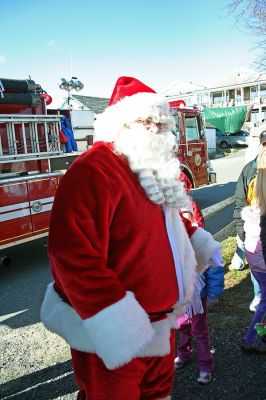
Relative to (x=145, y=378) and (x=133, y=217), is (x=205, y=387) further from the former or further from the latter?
(x=133, y=217)

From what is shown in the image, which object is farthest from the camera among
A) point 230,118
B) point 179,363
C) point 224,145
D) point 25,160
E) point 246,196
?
point 230,118

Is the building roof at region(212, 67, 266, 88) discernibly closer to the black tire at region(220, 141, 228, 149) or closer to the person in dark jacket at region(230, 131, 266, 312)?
the black tire at region(220, 141, 228, 149)

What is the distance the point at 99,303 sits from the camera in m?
1.41

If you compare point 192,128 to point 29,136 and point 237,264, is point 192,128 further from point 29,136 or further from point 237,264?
point 237,264

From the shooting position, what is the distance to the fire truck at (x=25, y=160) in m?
5.19

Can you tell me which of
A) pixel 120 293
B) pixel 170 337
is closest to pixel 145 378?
pixel 170 337

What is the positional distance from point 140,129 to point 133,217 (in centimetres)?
44

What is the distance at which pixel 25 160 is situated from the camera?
17.9 feet

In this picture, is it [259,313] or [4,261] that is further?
[4,261]

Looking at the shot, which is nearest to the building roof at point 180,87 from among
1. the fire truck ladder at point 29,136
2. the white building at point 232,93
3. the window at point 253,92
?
the white building at point 232,93

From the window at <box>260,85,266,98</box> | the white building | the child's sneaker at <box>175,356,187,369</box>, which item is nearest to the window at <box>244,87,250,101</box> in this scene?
the white building

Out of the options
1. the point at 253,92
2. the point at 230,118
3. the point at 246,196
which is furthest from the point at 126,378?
the point at 253,92

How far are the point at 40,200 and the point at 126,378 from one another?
170 inches

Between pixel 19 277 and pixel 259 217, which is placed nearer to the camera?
pixel 259 217
